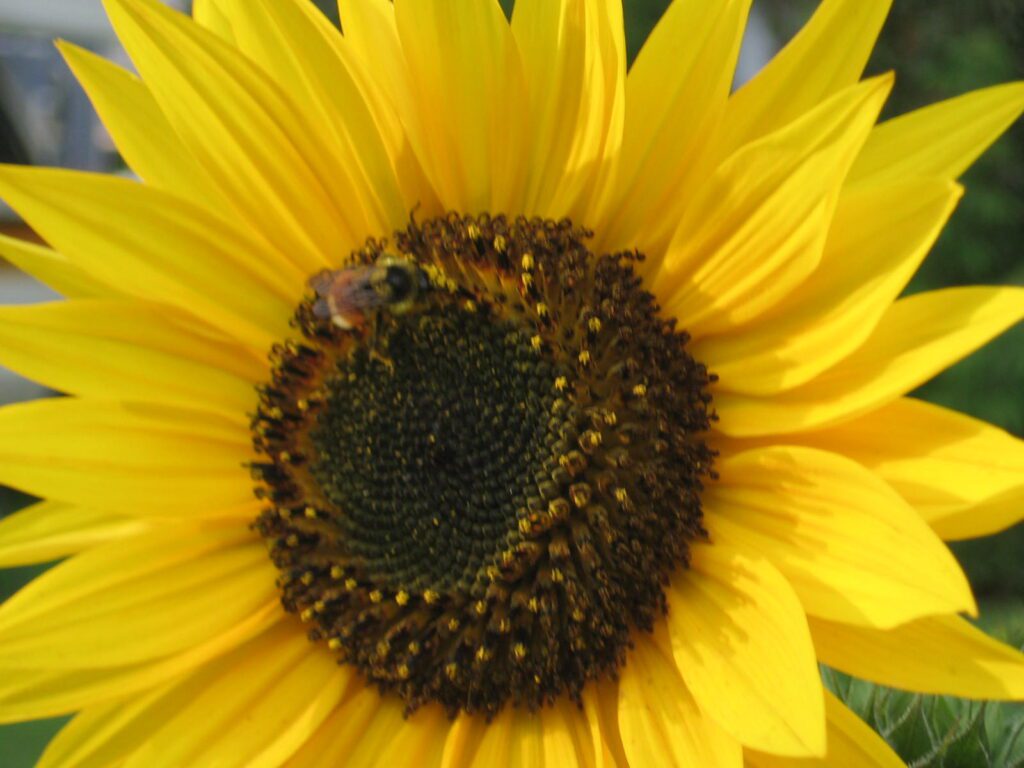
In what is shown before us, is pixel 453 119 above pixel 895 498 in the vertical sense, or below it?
above

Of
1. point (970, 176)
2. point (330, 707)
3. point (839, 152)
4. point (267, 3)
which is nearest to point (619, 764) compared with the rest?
point (330, 707)

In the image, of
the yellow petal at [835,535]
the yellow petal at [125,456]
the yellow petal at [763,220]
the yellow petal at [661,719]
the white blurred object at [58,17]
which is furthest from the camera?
the white blurred object at [58,17]

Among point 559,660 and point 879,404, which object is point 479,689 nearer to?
point 559,660

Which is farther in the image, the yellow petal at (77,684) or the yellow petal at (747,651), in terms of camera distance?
the yellow petal at (77,684)

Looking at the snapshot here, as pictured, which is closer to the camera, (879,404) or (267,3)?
(879,404)

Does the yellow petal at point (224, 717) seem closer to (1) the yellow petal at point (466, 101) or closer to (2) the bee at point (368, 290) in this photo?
(2) the bee at point (368, 290)

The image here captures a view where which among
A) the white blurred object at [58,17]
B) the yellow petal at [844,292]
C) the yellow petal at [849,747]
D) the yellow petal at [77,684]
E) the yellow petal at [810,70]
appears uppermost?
the white blurred object at [58,17]

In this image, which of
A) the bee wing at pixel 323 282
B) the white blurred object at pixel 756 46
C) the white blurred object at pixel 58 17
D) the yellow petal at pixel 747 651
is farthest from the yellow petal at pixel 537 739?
the white blurred object at pixel 58 17

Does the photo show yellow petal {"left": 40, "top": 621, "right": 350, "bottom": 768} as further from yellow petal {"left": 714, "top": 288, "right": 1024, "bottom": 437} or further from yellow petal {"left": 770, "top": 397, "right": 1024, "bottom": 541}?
yellow petal {"left": 770, "top": 397, "right": 1024, "bottom": 541}
